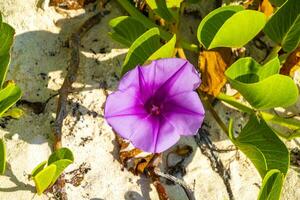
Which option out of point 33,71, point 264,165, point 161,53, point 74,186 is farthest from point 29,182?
point 264,165

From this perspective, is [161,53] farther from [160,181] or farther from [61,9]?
[61,9]

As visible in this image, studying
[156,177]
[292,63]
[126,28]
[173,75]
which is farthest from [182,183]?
[292,63]

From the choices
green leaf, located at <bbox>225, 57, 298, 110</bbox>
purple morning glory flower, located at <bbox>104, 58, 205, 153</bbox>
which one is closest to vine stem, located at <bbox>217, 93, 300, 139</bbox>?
green leaf, located at <bbox>225, 57, 298, 110</bbox>

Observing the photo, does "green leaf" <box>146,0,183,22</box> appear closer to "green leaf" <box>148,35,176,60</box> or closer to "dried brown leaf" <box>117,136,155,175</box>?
"green leaf" <box>148,35,176,60</box>

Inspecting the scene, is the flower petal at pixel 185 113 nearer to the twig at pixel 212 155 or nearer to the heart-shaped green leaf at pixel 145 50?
the heart-shaped green leaf at pixel 145 50

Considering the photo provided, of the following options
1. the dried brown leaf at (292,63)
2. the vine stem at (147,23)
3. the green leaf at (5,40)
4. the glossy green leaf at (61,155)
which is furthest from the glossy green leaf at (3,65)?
the dried brown leaf at (292,63)
